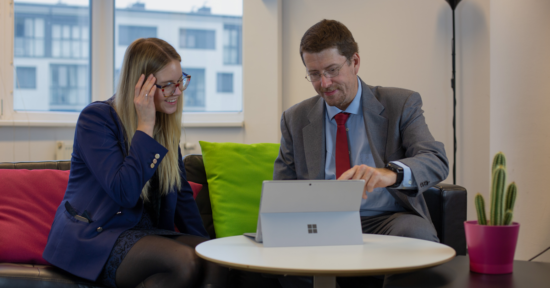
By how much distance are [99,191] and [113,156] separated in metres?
0.13

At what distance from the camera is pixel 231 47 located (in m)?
3.51

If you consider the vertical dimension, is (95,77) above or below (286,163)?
above

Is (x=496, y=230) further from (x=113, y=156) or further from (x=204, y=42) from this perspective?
(x=204, y=42)

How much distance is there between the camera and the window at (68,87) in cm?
331

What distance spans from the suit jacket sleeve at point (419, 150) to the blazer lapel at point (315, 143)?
12.1 inches

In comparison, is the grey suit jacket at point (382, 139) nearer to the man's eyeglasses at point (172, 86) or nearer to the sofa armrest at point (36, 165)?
the man's eyeglasses at point (172, 86)

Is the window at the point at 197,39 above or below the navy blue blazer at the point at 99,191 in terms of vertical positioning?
above

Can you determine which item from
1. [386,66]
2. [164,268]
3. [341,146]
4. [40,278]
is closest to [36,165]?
[40,278]

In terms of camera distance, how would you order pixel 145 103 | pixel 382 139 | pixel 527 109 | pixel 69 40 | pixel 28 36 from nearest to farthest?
pixel 145 103
pixel 382 139
pixel 527 109
pixel 28 36
pixel 69 40

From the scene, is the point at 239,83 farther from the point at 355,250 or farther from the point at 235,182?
the point at 355,250

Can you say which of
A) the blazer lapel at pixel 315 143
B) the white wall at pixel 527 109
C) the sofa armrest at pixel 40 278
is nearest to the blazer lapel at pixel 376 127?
the blazer lapel at pixel 315 143

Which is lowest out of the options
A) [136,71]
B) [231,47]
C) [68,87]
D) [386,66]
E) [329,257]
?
Answer: [329,257]

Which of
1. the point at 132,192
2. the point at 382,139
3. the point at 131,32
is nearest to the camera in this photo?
the point at 132,192

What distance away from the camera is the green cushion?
2197 millimetres
